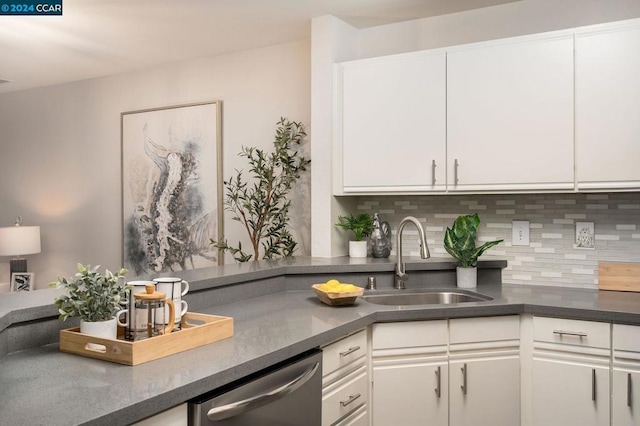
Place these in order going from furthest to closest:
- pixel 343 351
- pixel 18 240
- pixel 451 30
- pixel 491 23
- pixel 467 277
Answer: pixel 18 240, pixel 451 30, pixel 491 23, pixel 467 277, pixel 343 351

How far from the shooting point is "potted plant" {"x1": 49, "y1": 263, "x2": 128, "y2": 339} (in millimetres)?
1616

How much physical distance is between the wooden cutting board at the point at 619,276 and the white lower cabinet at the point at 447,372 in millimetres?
667

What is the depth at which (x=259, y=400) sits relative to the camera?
1.56m

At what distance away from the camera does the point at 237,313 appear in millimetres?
2225

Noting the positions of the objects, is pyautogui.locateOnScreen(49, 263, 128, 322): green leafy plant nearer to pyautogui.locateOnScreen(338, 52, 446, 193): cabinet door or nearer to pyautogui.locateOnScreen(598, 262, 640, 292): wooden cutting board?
pyautogui.locateOnScreen(338, 52, 446, 193): cabinet door

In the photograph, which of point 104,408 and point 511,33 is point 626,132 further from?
Result: point 104,408

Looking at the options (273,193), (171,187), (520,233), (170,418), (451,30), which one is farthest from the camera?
(171,187)

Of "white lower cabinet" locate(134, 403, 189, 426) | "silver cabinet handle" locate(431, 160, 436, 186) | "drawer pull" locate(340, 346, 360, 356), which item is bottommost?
"drawer pull" locate(340, 346, 360, 356)

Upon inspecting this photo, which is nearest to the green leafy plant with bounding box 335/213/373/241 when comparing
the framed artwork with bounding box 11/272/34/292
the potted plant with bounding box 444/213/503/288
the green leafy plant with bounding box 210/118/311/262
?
the green leafy plant with bounding box 210/118/311/262

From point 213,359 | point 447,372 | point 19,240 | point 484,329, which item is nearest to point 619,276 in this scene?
point 484,329

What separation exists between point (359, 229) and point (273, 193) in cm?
70

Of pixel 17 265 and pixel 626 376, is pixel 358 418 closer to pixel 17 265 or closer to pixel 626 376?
pixel 626 376

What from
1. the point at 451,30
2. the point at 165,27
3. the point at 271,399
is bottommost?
the point at 271,399

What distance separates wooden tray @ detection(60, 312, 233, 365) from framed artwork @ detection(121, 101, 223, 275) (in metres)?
2.37
